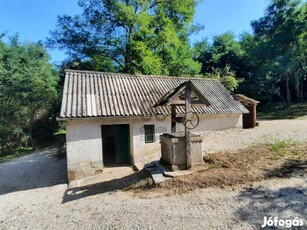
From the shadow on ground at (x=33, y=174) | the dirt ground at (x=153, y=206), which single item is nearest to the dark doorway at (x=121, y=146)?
the shadow on ground at (x=33, y=174)

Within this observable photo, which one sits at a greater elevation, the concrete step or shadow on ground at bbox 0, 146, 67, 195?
the concrete step

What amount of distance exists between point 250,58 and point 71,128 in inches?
1046

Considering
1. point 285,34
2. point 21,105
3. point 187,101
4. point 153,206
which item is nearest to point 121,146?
point 187,101

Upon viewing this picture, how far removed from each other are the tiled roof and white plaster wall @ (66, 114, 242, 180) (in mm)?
431

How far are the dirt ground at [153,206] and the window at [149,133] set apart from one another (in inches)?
112

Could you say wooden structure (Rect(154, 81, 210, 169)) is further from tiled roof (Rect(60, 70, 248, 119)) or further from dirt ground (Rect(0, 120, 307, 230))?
tiled roof (Rect(60, 70, 248, 119))

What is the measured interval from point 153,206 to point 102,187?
295 cm

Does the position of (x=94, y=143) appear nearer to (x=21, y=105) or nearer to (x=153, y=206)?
(x=153, y=206)

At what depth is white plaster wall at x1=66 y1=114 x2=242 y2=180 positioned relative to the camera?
29.9ft

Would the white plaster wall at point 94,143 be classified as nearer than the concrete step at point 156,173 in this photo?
No

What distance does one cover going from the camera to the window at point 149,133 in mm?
10680

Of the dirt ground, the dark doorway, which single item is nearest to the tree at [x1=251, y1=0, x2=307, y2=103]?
the dark doorway

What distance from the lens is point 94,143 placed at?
952 cm

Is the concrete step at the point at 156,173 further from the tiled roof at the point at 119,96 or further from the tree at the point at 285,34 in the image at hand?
the tree at the point at 285,34
